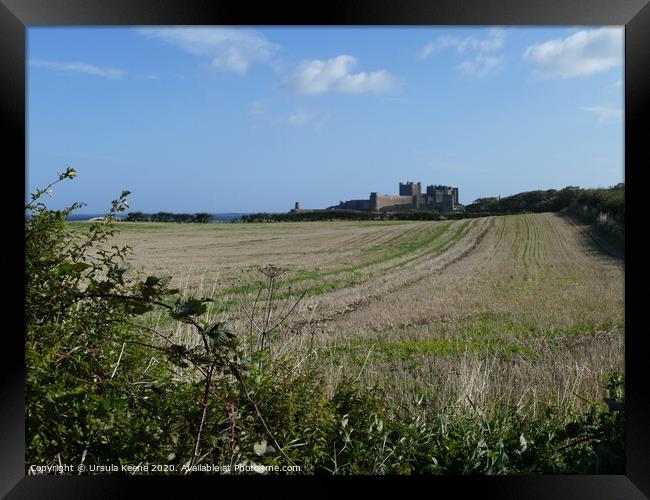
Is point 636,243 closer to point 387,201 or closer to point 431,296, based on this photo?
point 387,201

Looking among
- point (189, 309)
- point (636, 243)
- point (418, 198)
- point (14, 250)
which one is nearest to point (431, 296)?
point (418, 198)

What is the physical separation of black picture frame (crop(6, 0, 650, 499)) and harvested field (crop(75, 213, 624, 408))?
28.3 inches

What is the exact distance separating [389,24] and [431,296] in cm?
733

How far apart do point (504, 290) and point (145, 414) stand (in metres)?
8.78

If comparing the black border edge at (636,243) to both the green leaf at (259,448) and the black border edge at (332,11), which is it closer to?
the black border edge at (332,11)

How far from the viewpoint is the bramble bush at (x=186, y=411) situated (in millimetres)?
1880

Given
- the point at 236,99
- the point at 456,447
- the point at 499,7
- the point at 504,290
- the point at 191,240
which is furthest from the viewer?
the point at 191,240

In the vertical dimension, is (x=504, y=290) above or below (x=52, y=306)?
below

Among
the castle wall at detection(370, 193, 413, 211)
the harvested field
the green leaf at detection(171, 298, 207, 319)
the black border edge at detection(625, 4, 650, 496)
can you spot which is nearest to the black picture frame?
the black border edge at detection(625, 4, 650, 496)

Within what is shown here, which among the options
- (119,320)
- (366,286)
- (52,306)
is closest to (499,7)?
(119,320)

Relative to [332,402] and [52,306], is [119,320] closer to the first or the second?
[52,306]

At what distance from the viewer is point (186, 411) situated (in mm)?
1976

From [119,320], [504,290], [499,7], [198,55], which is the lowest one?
[504,290]

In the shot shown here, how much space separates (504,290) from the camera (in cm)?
989
